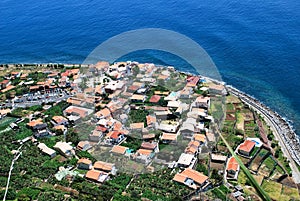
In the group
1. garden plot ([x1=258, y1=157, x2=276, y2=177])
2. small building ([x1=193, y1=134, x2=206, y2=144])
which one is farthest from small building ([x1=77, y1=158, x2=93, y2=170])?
garden plot ([x1=258, y1=157, x2=276, y2=177])

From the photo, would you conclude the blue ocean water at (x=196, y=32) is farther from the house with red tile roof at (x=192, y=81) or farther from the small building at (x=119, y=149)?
the small building at (x=119, y=149)

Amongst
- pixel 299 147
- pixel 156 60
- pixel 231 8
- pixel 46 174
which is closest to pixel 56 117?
pixel 46 174

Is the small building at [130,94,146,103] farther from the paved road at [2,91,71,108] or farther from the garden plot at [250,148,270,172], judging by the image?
the garden plot at [250,148,270,172]

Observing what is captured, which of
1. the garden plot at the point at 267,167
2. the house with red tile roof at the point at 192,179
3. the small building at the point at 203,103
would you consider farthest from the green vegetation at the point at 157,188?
the small building at the point at 203,103

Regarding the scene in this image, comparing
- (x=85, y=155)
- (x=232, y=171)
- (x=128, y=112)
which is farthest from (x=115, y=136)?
(x=232, y=171)

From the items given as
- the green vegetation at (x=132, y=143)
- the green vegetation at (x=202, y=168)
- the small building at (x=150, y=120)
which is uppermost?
the small building at (x=150, y=120)

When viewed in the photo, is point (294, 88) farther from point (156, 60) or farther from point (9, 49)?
point (9, 49)
